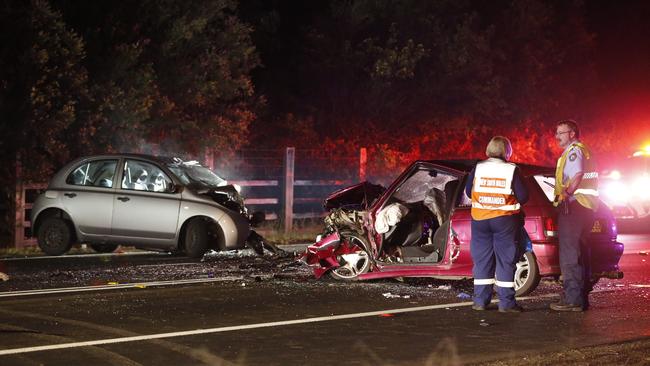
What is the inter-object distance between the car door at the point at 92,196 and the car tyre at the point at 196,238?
1.21 m

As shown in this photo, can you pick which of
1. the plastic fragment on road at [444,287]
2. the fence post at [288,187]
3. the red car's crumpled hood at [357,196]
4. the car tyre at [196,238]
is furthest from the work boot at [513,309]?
the fence post at [288,187]

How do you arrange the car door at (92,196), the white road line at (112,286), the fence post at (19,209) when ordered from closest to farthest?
1. the white road line at (112,286)
2. the car door at (92,196)
3. the fence post at (19,209)

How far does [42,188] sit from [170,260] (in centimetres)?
418

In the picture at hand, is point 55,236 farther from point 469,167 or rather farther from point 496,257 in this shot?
point 496,257

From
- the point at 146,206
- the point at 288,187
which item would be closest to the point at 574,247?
the point at 146,206

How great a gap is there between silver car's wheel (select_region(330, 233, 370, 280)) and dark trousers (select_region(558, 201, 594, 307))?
2.59 m

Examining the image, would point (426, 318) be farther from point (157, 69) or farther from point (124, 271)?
point (157, 69)

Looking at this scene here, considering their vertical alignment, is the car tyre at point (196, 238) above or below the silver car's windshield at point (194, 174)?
below

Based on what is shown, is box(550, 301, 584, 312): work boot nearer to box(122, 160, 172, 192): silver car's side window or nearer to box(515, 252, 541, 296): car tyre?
box(515, 252, 541, 296): car tyre

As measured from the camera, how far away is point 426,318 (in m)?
10.5

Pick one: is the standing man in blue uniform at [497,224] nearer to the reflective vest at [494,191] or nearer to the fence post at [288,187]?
the reflective vest at [494,191]

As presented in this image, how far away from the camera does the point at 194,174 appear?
1684 cm

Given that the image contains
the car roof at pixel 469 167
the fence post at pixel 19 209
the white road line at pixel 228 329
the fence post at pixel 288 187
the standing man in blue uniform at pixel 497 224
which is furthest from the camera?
the fence post at pixel 288 187

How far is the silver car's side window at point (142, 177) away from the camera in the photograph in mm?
16344
